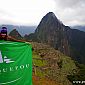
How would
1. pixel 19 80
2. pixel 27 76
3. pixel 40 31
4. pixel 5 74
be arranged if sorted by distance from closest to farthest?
pixel 5 74
pixel 19 80
pixel 27 76
pixel 40 31

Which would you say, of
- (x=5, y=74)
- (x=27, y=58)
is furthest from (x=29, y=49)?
(x=5, y=74)

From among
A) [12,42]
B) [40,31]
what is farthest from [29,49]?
[40,31]

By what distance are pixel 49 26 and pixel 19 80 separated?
482 ft

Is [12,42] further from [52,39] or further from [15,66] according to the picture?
[52,39]

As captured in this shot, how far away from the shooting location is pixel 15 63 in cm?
513

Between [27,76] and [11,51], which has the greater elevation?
[11,51]

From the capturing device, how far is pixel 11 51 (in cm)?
515

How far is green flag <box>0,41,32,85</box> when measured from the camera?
489 centimetres

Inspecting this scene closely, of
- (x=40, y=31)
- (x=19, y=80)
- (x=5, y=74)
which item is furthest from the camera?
(x=40, y=31)

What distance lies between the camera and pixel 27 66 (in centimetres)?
557

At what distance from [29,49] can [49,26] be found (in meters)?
146

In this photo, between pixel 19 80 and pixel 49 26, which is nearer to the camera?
pixel 19 80

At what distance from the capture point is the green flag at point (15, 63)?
4895 mm

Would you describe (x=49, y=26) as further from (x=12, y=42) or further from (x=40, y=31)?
(x=12, y=42)
